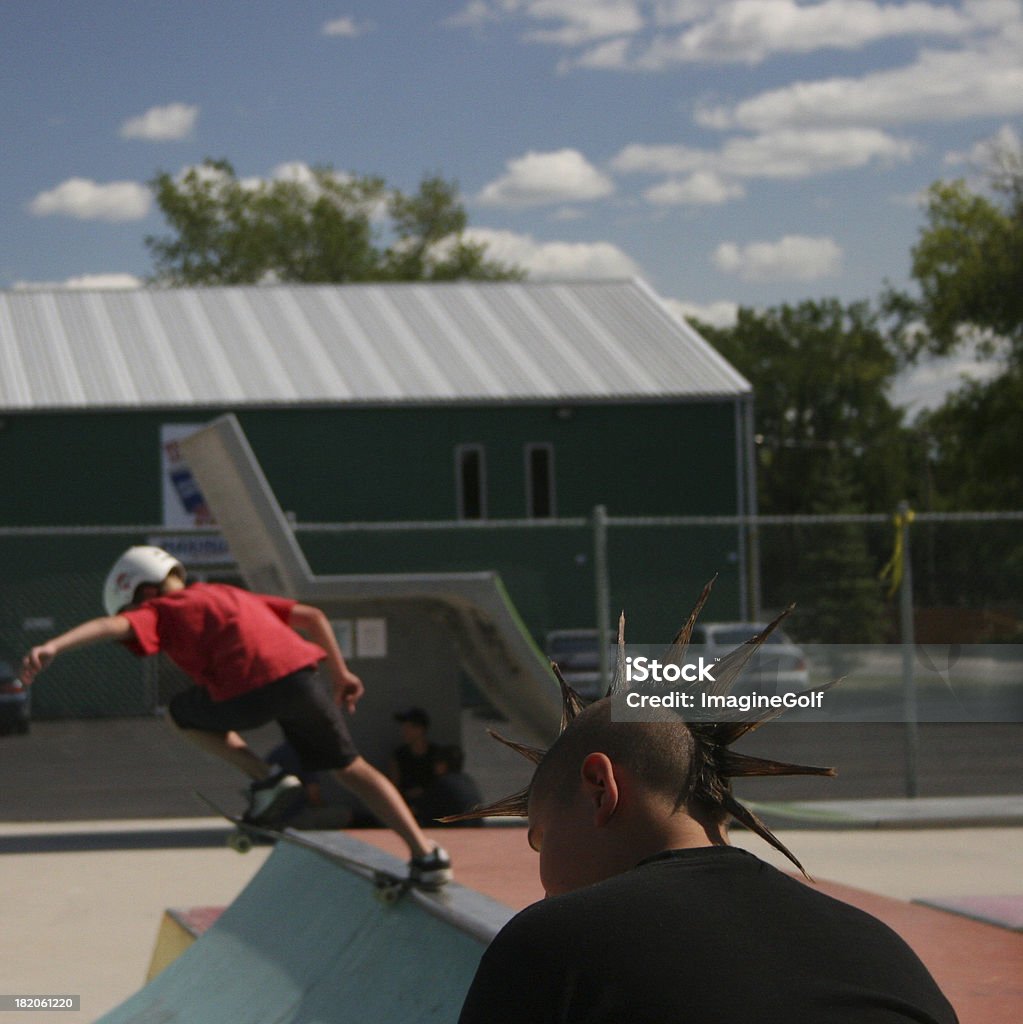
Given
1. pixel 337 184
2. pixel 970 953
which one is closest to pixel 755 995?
pixel 970 953

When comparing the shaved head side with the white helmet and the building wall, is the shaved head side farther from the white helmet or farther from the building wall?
the building wall

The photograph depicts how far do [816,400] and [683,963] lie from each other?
77.8m

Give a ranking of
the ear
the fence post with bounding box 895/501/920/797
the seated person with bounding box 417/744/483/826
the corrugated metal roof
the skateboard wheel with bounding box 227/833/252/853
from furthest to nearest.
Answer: the corrugated metal roof < the fence post with bounding box 895/501/920/797 < the seated person with bounding box 417/744/483/826 < the skateboard wheel with bounding box 227/833/252/853 < the ear

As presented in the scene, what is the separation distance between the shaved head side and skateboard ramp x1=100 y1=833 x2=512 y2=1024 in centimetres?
240

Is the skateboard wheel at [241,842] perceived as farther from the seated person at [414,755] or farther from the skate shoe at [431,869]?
the seated person at [414,755]

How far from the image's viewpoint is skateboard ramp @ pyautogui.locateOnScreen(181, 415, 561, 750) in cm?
1021

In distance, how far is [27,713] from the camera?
1675 centimetres

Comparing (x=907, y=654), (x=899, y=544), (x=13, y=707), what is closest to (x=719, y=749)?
(x=907, y=654)

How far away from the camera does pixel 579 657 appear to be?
60.8 feet

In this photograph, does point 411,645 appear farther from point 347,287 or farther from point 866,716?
point 347,287

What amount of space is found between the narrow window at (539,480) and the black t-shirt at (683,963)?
1134 inches

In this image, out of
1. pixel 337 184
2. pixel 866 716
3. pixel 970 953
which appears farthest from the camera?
pixel 337 184

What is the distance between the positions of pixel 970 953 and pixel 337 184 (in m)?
57.5

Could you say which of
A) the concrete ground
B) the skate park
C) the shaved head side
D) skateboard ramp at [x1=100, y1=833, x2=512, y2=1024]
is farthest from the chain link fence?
the shaved head side
